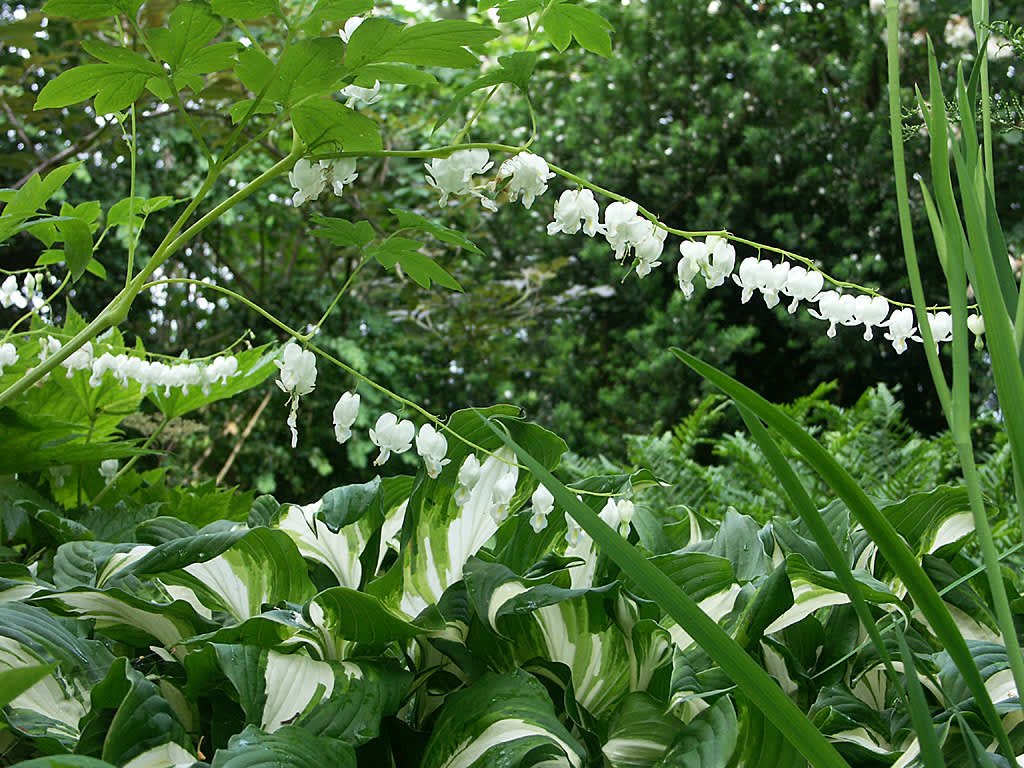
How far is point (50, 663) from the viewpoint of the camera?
61 centimetres

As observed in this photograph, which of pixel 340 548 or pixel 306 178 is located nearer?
pixel 306 178

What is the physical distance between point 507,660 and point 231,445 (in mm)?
2965

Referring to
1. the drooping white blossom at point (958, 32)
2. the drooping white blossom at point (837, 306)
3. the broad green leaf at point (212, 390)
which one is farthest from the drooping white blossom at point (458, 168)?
the drooping white blossom at point (958, 32)

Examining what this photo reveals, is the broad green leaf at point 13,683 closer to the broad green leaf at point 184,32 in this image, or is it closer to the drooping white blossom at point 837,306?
the broad green leaf at point 184,32

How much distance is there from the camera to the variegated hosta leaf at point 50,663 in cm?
62

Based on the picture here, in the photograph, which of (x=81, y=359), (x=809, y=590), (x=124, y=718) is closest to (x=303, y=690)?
(x=124, y=718)

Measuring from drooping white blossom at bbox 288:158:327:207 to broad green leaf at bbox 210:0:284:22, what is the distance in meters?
0.11

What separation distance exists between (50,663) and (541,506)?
396 mm

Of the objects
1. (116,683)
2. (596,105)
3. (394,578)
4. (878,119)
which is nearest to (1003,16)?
(878,119)

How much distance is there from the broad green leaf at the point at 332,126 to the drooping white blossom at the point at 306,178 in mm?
47

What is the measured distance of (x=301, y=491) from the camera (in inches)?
140

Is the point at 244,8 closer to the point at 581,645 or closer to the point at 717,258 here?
the point at 717,258

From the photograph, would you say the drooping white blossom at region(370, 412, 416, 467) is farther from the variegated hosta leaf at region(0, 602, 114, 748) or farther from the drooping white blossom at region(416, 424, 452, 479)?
the variegated hosta leaf at region(0, 602, 114, 748)

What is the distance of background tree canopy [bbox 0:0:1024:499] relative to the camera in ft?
11.4
